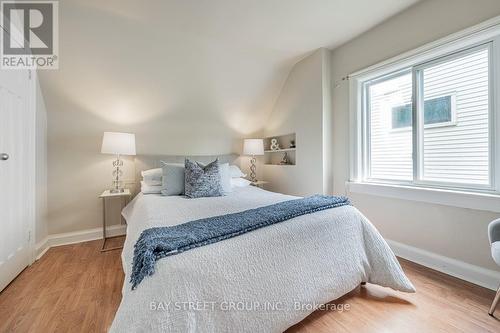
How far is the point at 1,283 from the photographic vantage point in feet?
5.34

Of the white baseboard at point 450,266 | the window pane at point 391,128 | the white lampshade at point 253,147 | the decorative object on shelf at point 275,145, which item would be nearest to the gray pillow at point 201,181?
the white lampshade at point 253,147

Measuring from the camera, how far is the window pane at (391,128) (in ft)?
7.51

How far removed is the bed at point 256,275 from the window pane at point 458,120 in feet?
3.62

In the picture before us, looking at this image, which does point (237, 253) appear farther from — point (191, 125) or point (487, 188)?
point (191, 125)

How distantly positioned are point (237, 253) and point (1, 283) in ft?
6.41

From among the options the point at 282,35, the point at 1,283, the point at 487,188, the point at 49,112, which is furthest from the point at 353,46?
the point at 1,283

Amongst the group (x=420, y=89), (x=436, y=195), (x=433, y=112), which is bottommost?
(x=436, y=195)

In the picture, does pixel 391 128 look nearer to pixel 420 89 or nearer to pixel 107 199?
pixel 420 89

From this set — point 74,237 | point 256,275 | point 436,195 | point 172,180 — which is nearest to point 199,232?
point 256,275

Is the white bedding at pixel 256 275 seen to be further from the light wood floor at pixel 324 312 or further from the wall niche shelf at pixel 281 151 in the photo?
the wall niche shelf at pixel 281 151

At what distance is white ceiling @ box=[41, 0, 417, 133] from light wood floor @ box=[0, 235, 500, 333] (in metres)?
1.87

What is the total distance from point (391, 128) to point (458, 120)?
1.91 feet

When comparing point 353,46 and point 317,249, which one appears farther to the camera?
point 353,46

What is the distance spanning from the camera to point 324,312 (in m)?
1.42
